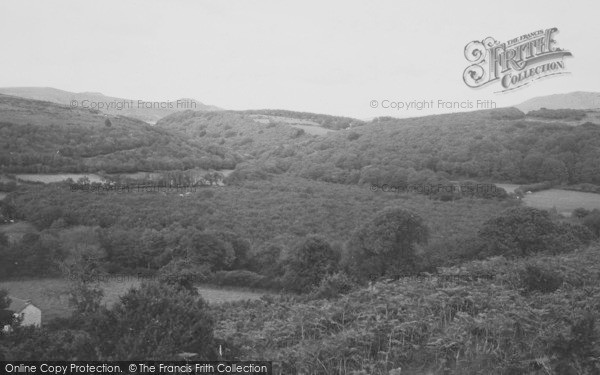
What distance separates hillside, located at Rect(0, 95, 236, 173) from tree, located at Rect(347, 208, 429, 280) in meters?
27.3

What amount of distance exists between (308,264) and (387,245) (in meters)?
3.52

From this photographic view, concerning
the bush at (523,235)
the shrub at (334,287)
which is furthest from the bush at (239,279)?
the bush at (523,235)

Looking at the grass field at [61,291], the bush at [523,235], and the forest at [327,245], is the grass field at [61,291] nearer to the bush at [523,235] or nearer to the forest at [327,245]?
the forest at [327,245]

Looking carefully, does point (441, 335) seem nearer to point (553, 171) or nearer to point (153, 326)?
point (153, 326)

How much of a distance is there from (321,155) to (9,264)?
40544 mm

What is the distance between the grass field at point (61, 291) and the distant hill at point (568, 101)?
6436cm

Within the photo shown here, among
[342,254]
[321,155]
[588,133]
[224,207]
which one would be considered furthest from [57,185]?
[588,133]

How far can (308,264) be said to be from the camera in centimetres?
2003

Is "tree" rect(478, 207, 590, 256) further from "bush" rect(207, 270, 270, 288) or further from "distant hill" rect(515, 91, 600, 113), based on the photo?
"distant hill" rect(515, 91, 600, 113)

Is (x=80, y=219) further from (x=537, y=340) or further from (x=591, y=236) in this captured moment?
(x=591, y=236)

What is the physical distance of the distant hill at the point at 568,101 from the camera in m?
72.9

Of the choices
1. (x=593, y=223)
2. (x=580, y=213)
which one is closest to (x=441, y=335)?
(x=593, y=223)

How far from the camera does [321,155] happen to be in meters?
56.7

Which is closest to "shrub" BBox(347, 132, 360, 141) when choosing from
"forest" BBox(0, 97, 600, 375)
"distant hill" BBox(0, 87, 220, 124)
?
"forest" BBox(0, 97, 600, 375)
